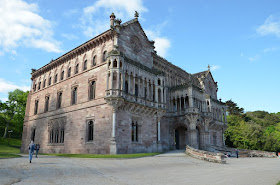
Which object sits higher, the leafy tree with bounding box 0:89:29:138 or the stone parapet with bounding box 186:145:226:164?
the leafy tree with bounding box 0:89:29:138

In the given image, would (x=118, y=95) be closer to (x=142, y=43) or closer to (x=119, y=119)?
(x=119, y=119)

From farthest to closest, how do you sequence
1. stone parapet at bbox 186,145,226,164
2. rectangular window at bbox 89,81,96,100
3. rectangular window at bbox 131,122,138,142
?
rectangular window at bbox 89,81,96,100, rectangular window at bbox 131,122,138,142, stone parapet at bbox 186,145,226,164

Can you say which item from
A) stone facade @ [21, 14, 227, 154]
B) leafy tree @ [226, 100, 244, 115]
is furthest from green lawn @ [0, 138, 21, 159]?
leafy tree @ [226, 100, 244, 115]

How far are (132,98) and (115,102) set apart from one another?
3.09m

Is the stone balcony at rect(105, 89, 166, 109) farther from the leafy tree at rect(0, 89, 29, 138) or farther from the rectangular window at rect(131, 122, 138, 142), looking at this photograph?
the leafy tree at rect(0, 89, 29, 138)

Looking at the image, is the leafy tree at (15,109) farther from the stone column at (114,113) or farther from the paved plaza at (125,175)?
the paved plaza at (125,175)

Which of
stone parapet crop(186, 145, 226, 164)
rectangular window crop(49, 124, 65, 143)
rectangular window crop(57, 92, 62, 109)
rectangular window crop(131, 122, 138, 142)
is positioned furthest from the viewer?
rectangular window crop(57, 92, 62, 109)

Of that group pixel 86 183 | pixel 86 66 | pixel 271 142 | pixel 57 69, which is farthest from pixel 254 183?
pixel 271 142

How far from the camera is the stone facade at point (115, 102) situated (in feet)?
83.5

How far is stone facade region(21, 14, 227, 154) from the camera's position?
25.4m

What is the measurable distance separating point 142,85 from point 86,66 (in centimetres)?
930

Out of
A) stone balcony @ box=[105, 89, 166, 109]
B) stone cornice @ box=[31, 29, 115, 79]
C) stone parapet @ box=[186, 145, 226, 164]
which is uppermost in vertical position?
stone cornice @ box=[31, 29, 115, 79]

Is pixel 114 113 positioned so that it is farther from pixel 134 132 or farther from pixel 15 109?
pixel 15 109

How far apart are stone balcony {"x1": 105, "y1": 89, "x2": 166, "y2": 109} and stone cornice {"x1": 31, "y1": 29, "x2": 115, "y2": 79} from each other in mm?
8092
